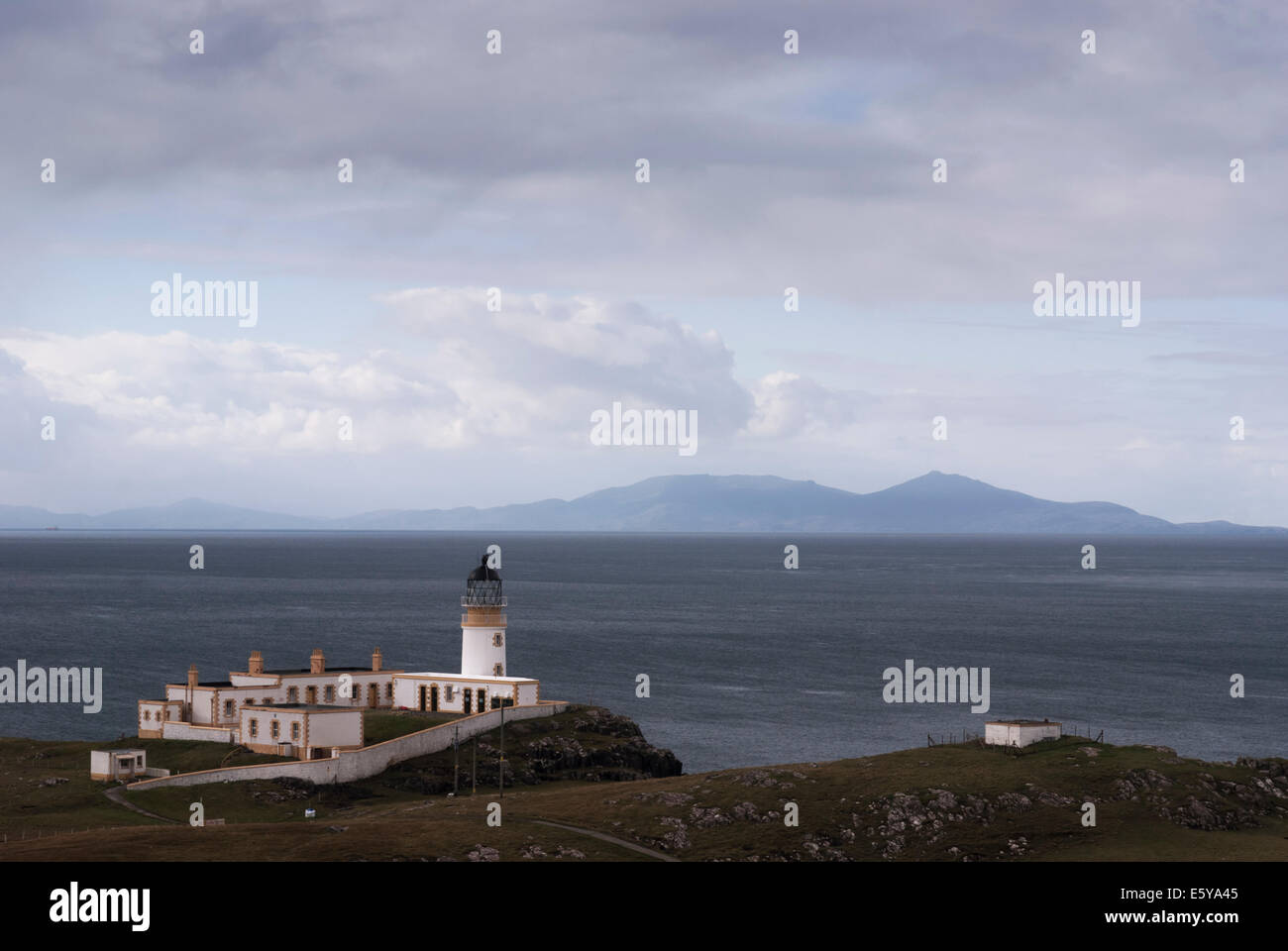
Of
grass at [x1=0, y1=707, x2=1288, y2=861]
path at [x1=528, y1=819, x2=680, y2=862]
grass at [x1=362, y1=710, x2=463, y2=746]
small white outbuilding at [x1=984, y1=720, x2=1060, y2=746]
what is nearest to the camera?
grass at [x1=0, y1=707, x2=1288, y2=861]

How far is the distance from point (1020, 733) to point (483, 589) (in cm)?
3942

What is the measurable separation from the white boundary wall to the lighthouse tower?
28.8 ft

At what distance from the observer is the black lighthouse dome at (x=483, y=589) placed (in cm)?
10025

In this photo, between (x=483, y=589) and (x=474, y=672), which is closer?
(x=483, y=589)

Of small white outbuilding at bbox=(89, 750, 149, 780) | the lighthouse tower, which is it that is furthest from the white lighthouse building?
small white outbuilding at bbox=(89, 750, 149, 780)

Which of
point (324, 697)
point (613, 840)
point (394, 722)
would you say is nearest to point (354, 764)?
point (394, 722)

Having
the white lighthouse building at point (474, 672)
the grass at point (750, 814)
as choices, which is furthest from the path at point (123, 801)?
the white lighthouse building at point (474, 672)

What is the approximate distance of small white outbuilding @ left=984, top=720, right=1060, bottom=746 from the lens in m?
79.8

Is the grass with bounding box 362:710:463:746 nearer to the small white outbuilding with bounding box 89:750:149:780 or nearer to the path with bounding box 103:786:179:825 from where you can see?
the small white outbuilding with bounding box 89:750:149:780

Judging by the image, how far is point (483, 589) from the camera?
100312 millimetres

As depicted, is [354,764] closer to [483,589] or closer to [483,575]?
[483,589]
